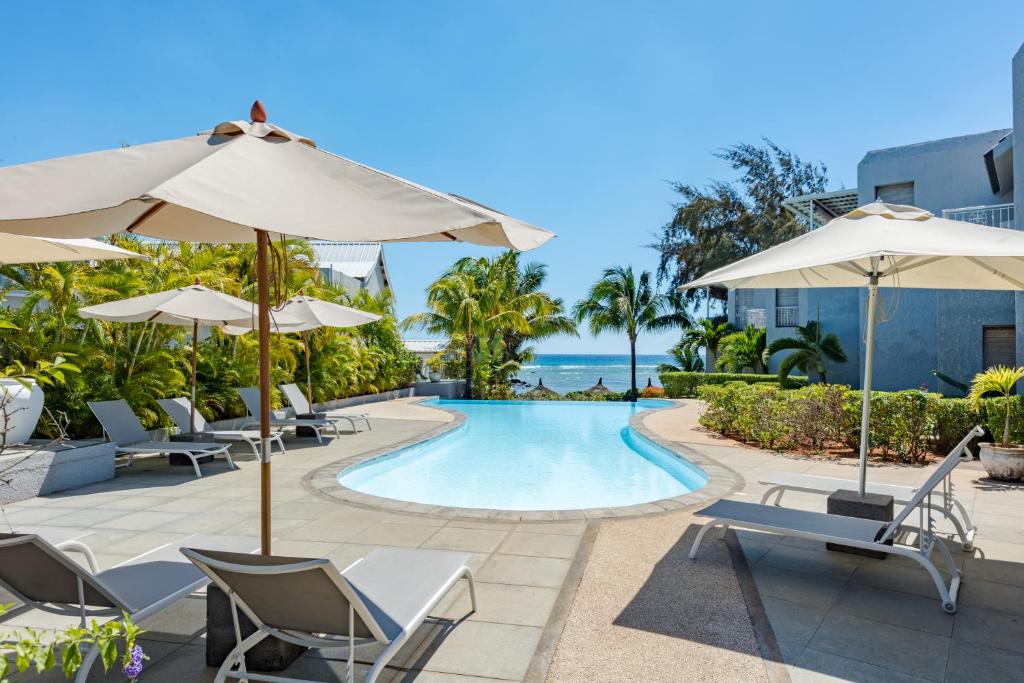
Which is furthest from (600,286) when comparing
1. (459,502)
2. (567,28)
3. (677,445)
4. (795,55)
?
(459,502)

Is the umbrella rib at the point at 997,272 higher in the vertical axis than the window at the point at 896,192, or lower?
lower

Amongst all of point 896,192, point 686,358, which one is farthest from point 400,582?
point 686,358

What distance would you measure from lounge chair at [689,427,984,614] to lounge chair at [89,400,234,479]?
667 centimetres

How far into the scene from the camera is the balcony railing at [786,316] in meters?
23.3

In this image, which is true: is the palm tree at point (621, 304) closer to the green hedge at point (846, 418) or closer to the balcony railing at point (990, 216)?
the balcony railing at point (990, 216)

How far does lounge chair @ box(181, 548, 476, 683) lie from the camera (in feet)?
8.87

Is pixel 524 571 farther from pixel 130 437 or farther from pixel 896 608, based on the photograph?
pixel 130 437

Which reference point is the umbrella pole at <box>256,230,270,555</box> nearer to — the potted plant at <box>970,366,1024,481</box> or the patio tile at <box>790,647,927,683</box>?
the patio tile at <box>790,647,927,683</box>

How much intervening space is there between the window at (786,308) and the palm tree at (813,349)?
361 centimetres

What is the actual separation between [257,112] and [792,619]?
4198 millimetres

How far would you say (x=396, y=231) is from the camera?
2576mm

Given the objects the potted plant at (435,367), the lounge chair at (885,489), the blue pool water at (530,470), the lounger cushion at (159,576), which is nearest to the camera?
the lounger cushion at (159,576)

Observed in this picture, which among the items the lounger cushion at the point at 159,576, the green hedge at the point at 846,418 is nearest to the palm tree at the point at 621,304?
the green hedge at the point at 846,418

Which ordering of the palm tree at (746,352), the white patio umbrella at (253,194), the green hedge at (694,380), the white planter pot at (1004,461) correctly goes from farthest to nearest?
the palm tree at (746,352)
the green hedge at (694,380)
the white planter pot at (1004,461)
the white patio umbrella at (253,194)
